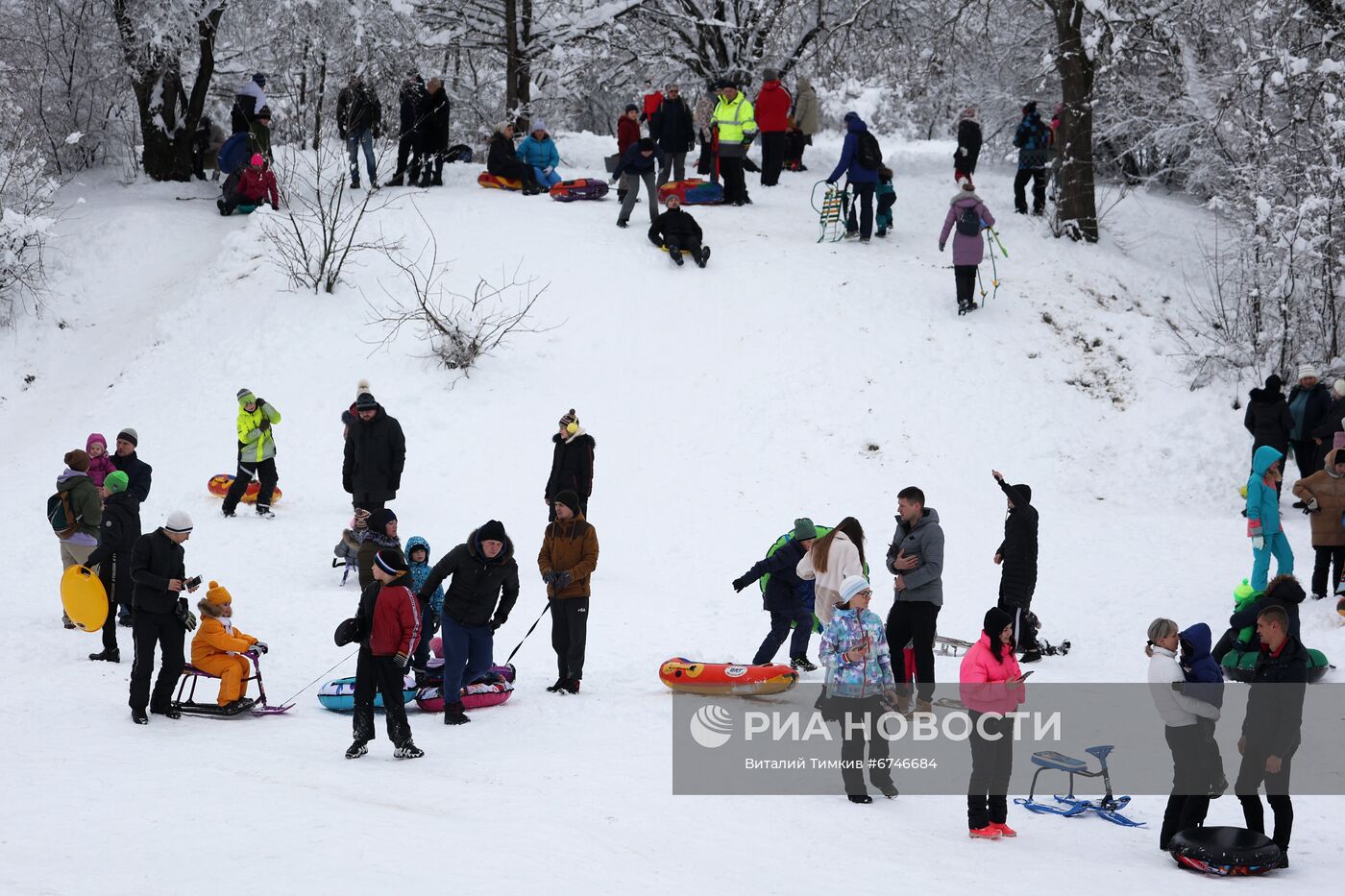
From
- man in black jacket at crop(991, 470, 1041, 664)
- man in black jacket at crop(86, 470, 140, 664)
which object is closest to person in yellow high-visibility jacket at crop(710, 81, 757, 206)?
man in black jacket at crop(991, 470, 1041, 664)

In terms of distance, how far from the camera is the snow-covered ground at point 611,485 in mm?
6707

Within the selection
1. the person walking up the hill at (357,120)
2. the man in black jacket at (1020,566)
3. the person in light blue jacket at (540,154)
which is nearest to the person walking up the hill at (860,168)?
the person in light blue jacket at (540,154)

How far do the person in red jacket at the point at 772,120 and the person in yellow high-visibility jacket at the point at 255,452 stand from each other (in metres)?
11.6

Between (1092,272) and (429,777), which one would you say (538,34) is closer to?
(1092,272)

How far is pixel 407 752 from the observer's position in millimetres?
8125

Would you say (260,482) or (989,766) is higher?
(260,482)

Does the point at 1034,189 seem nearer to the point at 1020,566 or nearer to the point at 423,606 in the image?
the point at 1020,566

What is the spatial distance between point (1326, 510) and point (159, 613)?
32.1ft

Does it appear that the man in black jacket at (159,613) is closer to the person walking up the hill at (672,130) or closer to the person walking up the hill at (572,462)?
the person walking up the hill at (572,462)

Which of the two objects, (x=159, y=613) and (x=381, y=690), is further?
(x=159, y=613)

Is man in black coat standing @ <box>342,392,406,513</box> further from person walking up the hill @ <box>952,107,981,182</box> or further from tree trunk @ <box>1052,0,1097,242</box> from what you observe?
person walking up the hill @ <box>952,107,981,182</box>

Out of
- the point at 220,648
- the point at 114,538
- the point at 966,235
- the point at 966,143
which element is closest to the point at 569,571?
the point at 220,648

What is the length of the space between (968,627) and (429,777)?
236 inches

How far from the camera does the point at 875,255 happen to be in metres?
20.4
